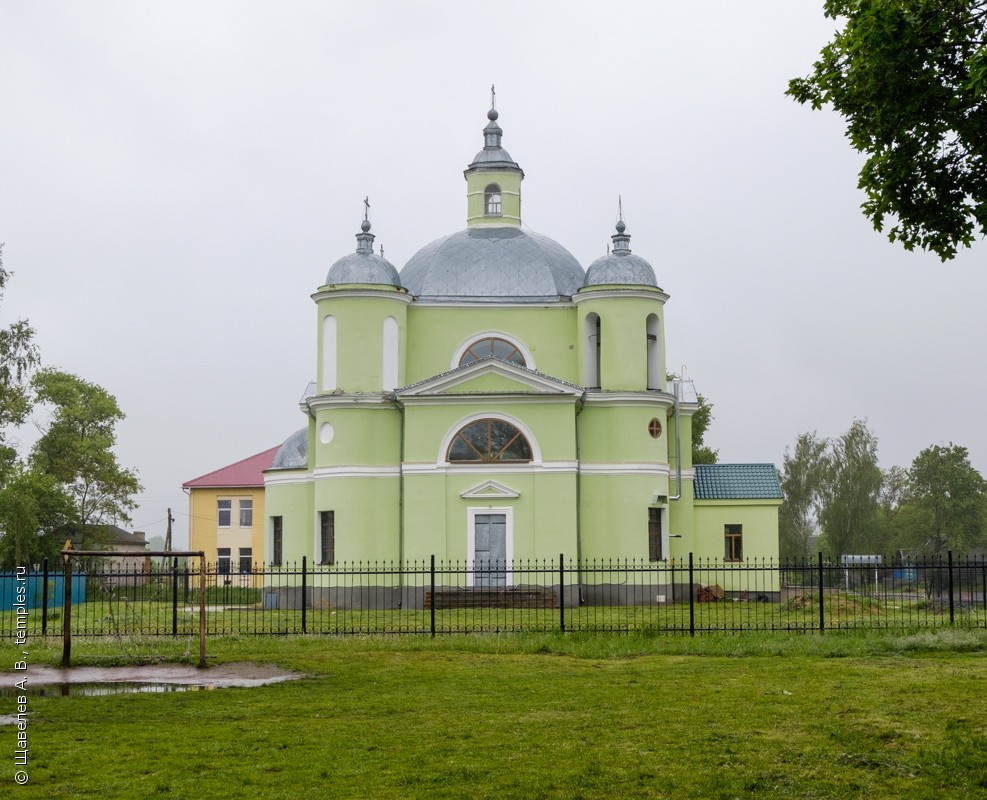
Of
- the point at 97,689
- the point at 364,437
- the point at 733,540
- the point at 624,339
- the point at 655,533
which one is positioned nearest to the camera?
the point at 97,689

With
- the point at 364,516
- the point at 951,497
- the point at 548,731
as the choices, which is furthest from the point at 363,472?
the point at 951,497

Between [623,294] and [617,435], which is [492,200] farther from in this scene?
[617,435]

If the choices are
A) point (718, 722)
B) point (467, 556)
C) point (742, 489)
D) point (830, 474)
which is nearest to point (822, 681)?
point (718, 722)

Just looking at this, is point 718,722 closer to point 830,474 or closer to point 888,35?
point 888,35

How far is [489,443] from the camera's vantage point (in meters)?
34.4

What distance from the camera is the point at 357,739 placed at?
11.2 m

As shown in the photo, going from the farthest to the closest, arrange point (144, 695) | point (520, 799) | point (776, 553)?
point (776, 553), point (144, 695), point (520, 799)

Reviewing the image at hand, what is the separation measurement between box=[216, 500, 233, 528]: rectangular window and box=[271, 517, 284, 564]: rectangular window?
2406cm

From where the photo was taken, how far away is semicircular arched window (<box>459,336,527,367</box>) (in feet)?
124

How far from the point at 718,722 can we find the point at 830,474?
179ft

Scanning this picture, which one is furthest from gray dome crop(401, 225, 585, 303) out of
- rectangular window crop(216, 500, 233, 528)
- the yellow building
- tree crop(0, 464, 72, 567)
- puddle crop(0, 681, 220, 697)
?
rectangular window crop(216, 500, 233, 528)

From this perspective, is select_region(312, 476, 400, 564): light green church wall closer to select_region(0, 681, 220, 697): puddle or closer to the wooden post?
the wooden post

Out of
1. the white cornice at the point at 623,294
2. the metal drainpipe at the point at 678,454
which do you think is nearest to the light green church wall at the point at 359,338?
the white cornice at the point at 623,294

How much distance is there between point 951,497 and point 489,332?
42.1m
